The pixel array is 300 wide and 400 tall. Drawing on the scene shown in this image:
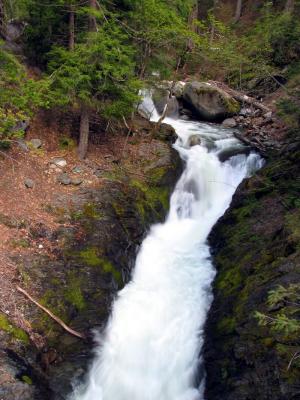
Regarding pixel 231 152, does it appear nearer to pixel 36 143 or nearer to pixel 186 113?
pixel 186 113

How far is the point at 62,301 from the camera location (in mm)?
8680

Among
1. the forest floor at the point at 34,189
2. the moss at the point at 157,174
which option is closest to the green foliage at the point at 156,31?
the forest floor at the point at 34,189

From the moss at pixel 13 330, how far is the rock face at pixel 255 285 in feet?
12.6

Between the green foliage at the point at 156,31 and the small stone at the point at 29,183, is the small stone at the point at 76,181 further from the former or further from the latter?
the green foliage at the point at 156,31

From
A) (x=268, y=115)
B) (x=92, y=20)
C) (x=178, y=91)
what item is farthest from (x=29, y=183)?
(x=178, y=91)

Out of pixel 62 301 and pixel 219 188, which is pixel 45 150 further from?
pixel 219 188

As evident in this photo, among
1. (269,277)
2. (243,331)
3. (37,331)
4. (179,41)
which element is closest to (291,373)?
(243,331)

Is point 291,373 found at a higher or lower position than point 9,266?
higher

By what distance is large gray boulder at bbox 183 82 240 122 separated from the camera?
21.2 meters

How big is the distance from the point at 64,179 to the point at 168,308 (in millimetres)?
4900

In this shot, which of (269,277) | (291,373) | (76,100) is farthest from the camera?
(76,100)

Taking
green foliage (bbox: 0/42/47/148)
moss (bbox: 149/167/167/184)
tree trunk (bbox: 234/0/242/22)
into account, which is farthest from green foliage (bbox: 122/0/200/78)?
tree trunk (bbox: 234/0/242/22)

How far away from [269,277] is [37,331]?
5.01m

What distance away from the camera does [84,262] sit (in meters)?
9.77
